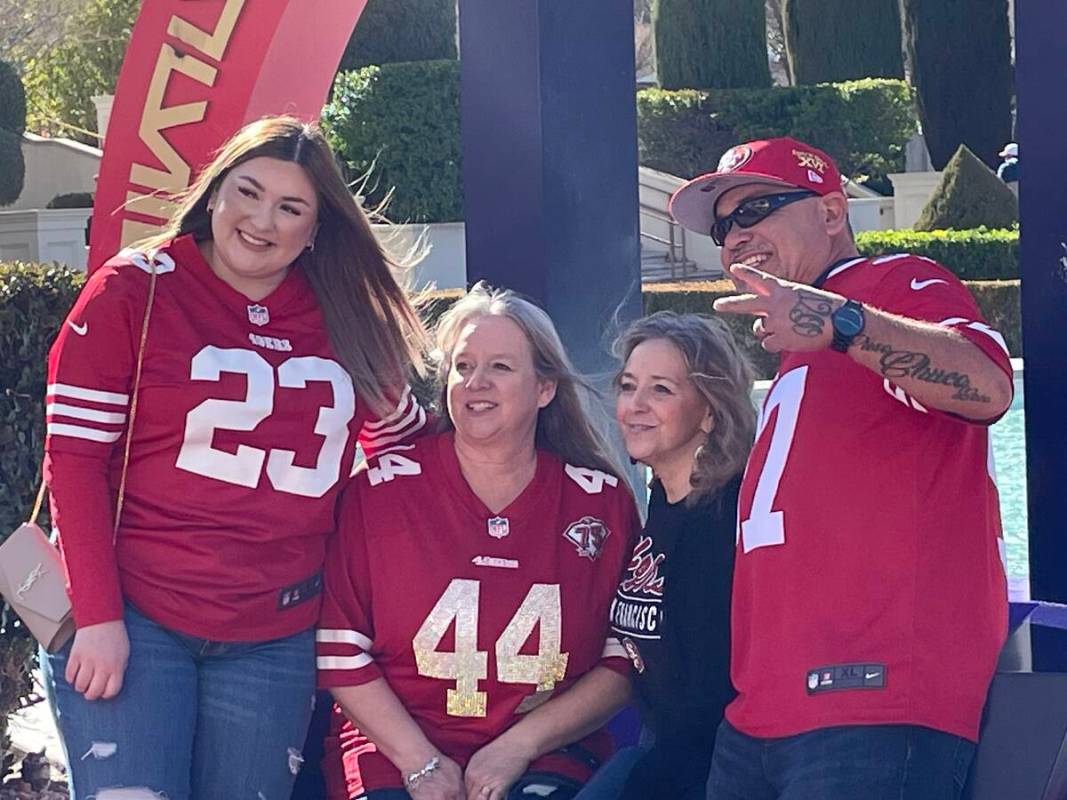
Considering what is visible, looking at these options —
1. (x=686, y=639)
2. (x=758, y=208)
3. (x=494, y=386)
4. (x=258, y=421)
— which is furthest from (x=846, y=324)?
(x=258, y=421)

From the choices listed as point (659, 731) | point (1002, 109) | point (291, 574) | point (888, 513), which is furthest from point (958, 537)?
point (1002, 109)

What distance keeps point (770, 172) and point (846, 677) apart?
93 cm

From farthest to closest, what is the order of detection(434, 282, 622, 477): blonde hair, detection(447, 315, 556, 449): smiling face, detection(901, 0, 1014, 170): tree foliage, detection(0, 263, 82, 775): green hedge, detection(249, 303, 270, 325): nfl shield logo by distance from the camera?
detection(901, 0, 1014, 170): tree foliage, detection(0, 263, 82, 775): green hedge, detection(434, 282, 622, 477): blonde hair, detection(447, 315, 556, 449): smiling face, detection(249, 303, 270, 325): nfl shield logo

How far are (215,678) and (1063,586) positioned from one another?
180 centimetres

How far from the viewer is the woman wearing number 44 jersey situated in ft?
9.88

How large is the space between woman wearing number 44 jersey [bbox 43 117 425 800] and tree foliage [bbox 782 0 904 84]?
26.6 m

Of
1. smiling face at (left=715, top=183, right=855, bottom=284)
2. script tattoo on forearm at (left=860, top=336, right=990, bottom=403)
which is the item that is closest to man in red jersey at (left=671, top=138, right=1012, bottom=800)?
script tattoo on forearm at (left=860, top=336, right=990, bottom=403)

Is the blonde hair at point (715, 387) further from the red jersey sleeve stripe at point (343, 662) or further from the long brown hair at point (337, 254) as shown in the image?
the red jersey sleeve stripe at point (343, 662)

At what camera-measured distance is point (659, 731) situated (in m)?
3.18

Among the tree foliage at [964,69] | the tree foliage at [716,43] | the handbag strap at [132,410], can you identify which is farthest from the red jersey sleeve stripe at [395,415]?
the tree foliage at [964,69]

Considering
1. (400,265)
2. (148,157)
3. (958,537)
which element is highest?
(148,157)

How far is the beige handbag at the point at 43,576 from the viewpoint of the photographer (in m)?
3.05

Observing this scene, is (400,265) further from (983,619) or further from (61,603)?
(983,619)

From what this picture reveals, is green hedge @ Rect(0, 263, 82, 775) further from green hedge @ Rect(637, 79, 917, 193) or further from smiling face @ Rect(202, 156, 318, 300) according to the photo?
green hedge @ Rect(637, 79, 917, 193)
